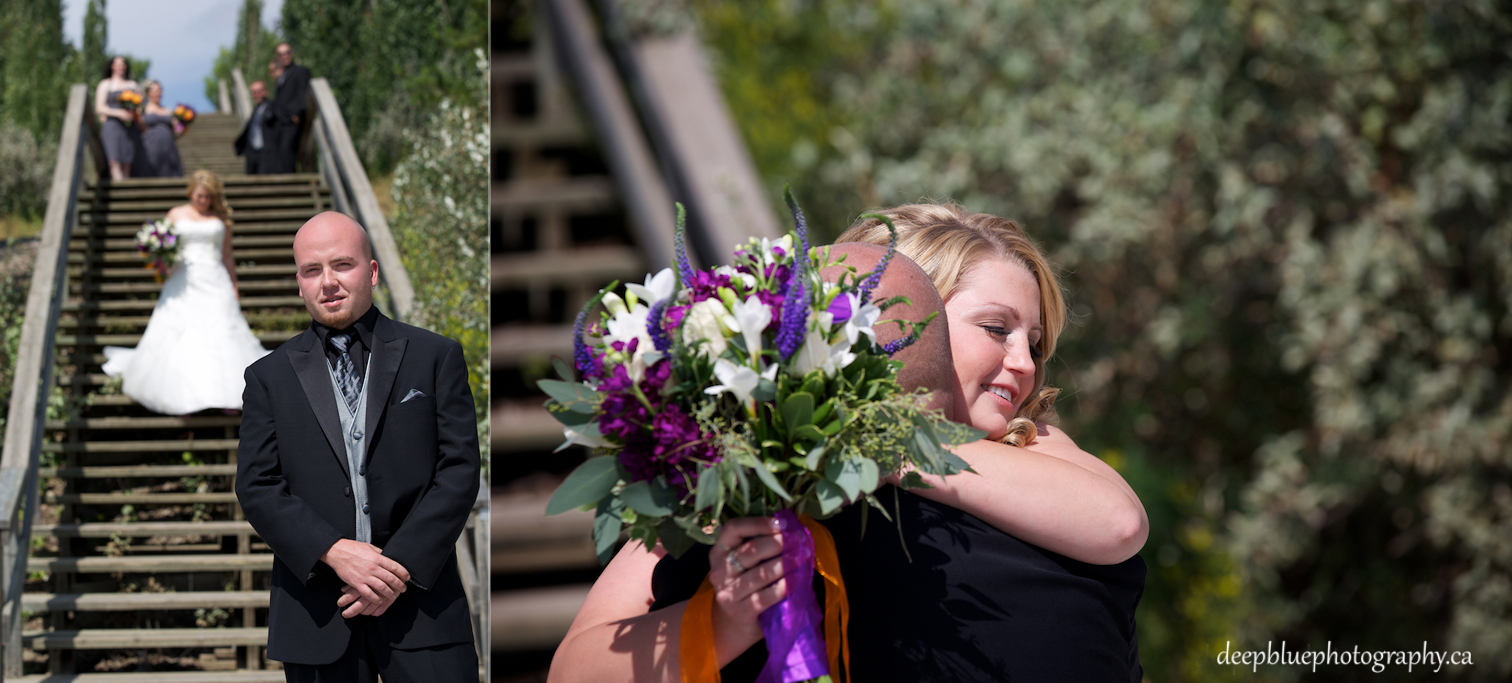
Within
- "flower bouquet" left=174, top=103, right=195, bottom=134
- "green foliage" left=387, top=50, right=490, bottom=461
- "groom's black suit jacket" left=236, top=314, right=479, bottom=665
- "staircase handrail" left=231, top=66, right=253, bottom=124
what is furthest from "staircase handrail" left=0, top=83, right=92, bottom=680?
"groom's black suit jacket" left=236, top=314, right=479, bottom=665

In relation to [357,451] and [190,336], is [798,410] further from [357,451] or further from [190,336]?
[190,336]

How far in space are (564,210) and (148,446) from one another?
2928 mm

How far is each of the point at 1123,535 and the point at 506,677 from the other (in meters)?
3.33

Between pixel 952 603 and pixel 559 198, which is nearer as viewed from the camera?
pixel 952 603

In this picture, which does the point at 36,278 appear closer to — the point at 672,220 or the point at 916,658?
the point at 916,658

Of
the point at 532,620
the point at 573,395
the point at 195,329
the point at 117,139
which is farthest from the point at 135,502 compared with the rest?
the point at 532,620

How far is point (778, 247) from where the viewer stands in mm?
1297

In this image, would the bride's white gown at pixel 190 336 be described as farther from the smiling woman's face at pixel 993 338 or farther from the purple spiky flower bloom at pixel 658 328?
the smiling woman's face at pixel 993 338

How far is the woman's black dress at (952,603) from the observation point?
4.45 feet

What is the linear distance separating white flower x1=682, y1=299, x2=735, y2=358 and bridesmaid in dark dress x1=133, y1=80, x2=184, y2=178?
5.75ft

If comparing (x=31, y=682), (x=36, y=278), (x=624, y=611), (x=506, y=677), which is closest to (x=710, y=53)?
(x=506, y=677)

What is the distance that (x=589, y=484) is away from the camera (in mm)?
1225

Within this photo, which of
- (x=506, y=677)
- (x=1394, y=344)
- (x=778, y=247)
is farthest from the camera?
(x=1394, y=344)

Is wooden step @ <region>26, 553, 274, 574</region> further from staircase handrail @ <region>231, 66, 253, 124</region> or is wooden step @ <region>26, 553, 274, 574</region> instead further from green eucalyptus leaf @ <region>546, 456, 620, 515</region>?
green eucalyptus leaf @ <region>546, 456, 620, 515</region>
